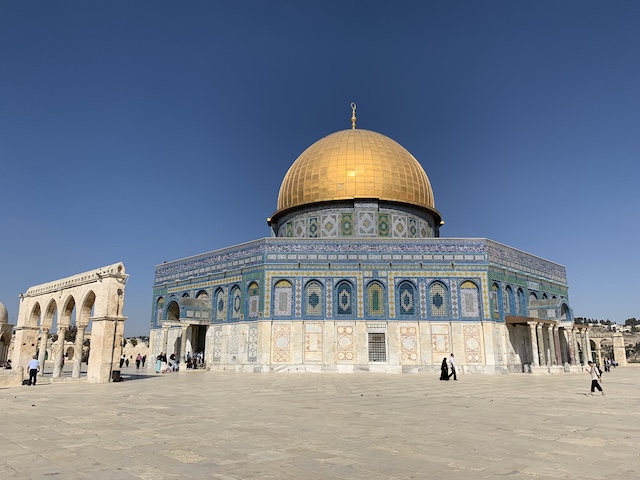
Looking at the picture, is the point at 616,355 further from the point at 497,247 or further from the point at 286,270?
the point at 286,270

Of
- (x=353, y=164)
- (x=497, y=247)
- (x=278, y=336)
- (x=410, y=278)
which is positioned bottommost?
(x=278, y=336)

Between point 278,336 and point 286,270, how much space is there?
11.1 feet

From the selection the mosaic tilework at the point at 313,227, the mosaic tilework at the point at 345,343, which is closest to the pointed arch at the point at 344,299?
the mosaic tilework at the point at 345,343

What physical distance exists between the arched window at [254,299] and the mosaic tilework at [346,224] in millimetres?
6548

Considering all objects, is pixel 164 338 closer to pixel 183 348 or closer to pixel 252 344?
pixel 183 348

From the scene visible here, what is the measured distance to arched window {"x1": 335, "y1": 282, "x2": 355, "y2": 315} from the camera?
81.8 feet

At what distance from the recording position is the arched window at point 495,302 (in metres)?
25.0

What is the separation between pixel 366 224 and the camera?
95.7ft

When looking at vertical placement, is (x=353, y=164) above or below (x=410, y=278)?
above

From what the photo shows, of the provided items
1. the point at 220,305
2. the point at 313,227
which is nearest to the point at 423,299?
the point at 313,227

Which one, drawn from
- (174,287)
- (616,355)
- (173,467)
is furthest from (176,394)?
(616,355)

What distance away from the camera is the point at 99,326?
1717 cm

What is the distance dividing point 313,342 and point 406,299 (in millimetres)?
5254

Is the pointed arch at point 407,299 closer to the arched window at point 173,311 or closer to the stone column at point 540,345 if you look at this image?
the stone column at point 540,345
